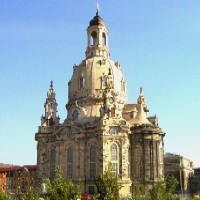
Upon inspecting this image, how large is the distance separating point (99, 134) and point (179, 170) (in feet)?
113

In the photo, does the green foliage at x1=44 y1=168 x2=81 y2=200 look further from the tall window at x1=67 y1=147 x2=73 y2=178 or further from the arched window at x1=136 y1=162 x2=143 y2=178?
the arched window at x1=136 y1=162 x2=143 y2=178

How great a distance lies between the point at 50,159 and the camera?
70688 mm

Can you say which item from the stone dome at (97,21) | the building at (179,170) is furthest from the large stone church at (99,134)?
the building at (179,170)

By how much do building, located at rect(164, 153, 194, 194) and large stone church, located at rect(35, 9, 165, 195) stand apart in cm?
2246

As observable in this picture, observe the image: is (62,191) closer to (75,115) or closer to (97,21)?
(75,115)

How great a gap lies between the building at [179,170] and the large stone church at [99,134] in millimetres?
22459

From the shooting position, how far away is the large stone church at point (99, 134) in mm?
65062

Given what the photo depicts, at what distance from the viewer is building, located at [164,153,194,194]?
9076 cm

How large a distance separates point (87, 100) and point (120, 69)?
34.2 feet

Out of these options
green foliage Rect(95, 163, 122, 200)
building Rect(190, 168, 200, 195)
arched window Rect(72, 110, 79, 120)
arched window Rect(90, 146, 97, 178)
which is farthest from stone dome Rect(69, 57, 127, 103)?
green foliage Rect(95, 163, 122, 200)

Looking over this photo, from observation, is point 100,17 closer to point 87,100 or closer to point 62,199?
point 87,100

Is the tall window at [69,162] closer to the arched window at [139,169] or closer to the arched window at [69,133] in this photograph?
the arched window at [69,133]

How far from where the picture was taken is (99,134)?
214 feet

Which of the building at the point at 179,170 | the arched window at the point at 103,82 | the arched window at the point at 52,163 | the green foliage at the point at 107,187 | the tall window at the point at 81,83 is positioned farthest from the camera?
the building at the point at 179,170
